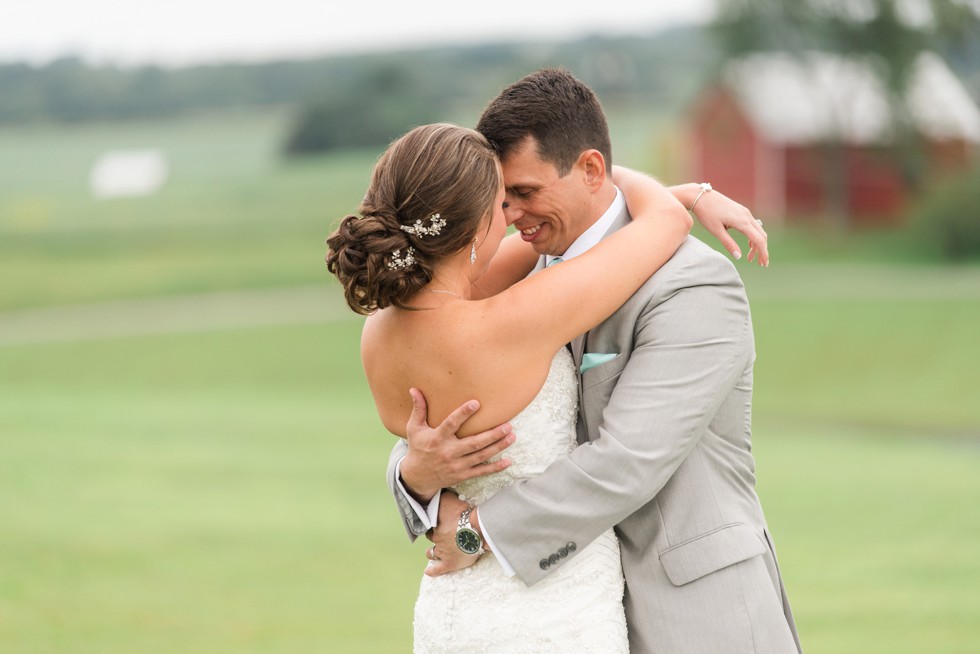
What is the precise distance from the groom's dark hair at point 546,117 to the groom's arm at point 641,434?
529mm

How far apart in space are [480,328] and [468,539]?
578 mm

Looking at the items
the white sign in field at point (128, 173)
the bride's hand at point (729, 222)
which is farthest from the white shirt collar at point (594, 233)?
the white sign in field at point (128, 173)

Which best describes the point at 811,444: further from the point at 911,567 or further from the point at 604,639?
the point at 604,639

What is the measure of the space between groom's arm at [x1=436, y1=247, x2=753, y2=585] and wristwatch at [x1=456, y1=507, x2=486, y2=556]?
1.8 inches

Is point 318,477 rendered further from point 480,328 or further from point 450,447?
point 480,328

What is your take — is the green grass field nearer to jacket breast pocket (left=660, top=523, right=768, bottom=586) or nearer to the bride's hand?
the bride's hand

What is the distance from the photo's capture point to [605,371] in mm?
3178

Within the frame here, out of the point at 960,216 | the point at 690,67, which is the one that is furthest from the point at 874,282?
the point at 690,67

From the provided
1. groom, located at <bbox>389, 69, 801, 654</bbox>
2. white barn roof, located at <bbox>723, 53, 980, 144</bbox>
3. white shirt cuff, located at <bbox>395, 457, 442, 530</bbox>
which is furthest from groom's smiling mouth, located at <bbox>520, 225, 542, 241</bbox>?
white barn roof, located at <bbox>723, 53, 980, 144</bbox>

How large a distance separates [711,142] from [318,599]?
161 feet

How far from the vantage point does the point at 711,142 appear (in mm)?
54344

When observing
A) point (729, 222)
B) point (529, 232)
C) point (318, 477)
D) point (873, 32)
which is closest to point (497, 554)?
point (529, 232)

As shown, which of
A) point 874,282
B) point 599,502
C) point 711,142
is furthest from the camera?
point 711,142

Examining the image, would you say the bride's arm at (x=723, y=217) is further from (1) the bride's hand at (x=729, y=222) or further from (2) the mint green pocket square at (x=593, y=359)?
(2) the mint green pocket square at (x=593, y=359)
